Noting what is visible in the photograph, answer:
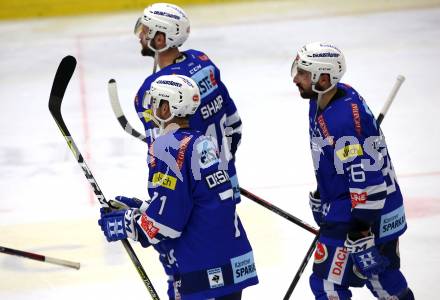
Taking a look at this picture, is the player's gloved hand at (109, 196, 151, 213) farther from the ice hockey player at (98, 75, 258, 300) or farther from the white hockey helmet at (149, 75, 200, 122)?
the white hockey helmet at (149, 75, 200, 122)

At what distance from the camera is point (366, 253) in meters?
4.02

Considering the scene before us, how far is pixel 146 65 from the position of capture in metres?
9.55

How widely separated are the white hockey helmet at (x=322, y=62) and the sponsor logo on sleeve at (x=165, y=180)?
0.83 metres

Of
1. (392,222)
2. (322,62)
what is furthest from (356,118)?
(392,222)

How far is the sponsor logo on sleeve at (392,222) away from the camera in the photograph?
416 centimetres

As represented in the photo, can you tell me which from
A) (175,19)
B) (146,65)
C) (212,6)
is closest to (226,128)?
(175,19)

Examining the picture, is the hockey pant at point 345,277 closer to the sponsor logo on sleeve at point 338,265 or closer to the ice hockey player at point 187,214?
the sponsor logo on sleeve at point 338,265

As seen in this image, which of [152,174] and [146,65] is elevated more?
[146,65]

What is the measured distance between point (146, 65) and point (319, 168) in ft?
18.3

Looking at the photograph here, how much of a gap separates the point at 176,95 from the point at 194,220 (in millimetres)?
476

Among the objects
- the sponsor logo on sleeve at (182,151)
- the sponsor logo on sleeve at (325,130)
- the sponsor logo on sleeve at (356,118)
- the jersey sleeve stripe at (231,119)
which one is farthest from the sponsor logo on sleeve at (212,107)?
the sponsor logo on sleeve at (182,151)

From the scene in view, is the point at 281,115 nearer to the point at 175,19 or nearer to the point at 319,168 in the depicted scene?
the point at 175,19

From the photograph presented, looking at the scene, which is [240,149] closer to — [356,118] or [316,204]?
[316,204]

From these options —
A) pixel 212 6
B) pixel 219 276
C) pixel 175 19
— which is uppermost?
pixel 212 6
